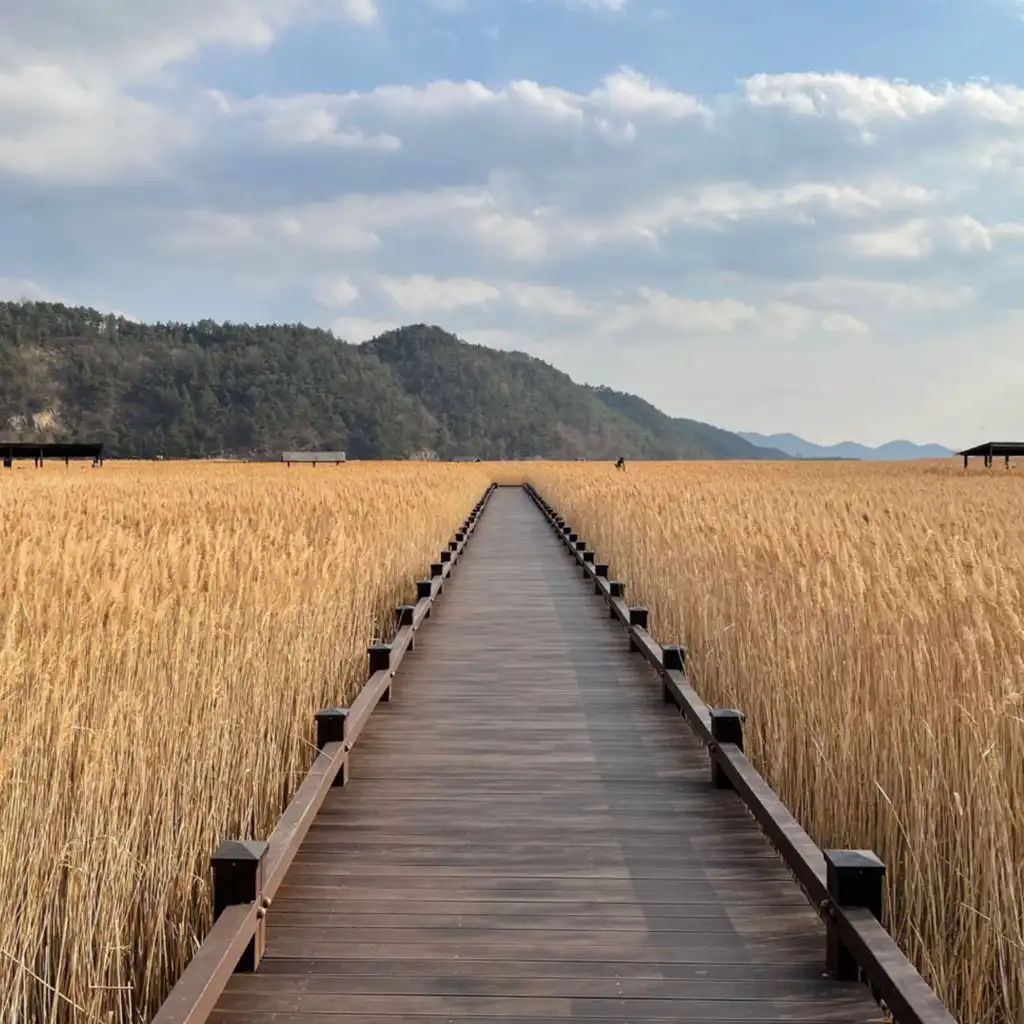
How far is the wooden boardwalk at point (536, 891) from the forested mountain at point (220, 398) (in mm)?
127753

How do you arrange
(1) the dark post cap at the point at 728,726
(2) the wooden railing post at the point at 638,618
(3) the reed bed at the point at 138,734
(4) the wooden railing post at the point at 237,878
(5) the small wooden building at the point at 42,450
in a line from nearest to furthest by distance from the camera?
(3) the reed bed at the point at 138,734 → (4) the wooden railing post at the point at 237,878 → (1) the dark post cap at the point at 728,726 → (2) the wooden railing post at the point at 638,618 → (5) the small wooden building at the point at 42,450

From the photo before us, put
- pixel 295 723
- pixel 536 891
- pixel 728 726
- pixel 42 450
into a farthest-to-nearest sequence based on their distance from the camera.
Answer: pixel 42 450, pixel 295 723, pixel 728 726, pixel 536 891

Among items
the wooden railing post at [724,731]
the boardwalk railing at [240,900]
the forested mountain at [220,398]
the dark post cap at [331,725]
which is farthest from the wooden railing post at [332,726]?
the forested mountain at [220,398]

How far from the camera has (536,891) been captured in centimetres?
333

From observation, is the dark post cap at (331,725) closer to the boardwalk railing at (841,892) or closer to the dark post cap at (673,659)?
the boardwalk railing at (841,892)

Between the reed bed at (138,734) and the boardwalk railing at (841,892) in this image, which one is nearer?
the boardwalk railing at (841,892)

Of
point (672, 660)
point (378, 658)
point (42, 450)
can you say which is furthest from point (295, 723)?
point (42, 450)

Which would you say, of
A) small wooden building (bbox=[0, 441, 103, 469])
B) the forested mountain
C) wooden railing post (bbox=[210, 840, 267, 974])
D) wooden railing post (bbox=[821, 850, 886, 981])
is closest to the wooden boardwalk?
wooden railing post (bbox=[821, 850, 886, 981])

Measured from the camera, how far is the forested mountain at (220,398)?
127688 millimetres

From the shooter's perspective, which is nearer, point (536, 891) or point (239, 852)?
point (239, 852)

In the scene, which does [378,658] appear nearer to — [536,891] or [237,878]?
[536,891]

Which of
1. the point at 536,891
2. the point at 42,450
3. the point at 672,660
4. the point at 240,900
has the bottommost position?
the point at 536,891

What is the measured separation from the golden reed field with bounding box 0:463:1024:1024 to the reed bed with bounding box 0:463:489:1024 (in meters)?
0.02

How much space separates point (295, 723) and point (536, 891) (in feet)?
5.82
